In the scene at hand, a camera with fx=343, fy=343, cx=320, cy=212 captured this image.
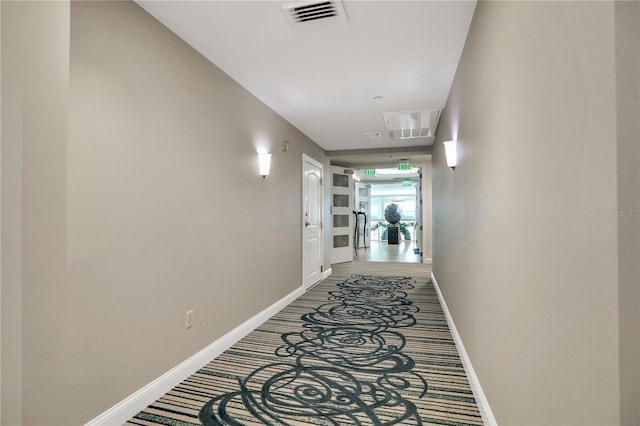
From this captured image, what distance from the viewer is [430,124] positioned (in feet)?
15.8

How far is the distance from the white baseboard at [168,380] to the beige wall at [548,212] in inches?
77.5

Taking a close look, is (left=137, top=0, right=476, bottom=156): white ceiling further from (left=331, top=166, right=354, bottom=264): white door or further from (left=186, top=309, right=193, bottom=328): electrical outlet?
(left=331, top=166, right=354, bottom=264): white door

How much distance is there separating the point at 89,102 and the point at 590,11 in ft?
6.79

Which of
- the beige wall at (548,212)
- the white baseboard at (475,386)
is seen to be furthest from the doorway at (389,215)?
the beige wall at (548,212)

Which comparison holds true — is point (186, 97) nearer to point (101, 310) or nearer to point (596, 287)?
point (101, 310)

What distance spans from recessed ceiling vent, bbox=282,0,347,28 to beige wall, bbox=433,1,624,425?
83cm

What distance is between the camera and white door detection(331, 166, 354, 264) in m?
Result: 7.90

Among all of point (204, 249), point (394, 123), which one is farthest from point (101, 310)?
point (394, 123)

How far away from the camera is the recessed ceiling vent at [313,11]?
2078mm

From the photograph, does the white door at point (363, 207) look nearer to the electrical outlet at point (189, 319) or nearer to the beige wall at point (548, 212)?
the electrical outlet at point (189, 319)

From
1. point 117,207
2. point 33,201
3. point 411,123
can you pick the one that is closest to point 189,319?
point 117,207

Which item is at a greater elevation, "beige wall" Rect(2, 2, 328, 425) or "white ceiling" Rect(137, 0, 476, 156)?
"white ceiling" Rect(137, 0, 476, 156)

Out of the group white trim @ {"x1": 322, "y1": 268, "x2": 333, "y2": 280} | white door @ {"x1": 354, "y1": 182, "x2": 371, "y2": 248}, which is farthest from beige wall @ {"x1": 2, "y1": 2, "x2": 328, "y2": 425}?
white door @ {"x1": 354, "y1": 182, "x2": 371, "y2": 248}

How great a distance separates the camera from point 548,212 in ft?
3.54
